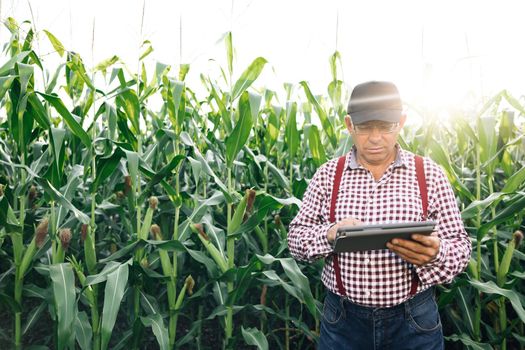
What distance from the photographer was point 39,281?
11.5 ft

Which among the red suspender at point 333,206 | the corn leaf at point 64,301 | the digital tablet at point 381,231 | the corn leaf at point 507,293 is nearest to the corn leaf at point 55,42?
the corn leaf at point 64,301

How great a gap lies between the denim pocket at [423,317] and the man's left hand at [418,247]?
0.32 meters

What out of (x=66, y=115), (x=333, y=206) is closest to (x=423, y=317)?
(x=333, y=206)

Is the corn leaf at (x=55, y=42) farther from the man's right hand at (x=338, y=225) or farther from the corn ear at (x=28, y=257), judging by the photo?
the man's right hand at (x=338, y=225)

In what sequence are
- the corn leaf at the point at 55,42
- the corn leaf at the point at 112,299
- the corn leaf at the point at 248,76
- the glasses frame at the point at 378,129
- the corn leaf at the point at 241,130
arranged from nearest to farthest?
the glasses frame at the point at 378,129 < the corn leaf at the point at 112,299 < the corn leaf at the point at 241,130 < the corn leaf at the point at 248,76 < the corn leaf at the point at 55,42

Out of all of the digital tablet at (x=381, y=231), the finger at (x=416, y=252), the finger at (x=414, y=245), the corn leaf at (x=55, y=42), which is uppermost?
the corn leaf at (x=55, y=42)

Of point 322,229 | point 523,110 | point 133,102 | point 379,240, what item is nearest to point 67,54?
point 133,102

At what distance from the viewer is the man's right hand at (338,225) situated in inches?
65.1

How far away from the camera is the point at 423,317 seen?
1.86 meters

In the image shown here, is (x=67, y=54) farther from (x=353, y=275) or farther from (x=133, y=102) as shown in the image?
(x=353, y=275)

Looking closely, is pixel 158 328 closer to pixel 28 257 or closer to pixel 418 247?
pixel 28 257

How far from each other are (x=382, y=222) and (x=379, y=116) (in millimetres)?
409

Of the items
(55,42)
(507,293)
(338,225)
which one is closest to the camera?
(338,225)

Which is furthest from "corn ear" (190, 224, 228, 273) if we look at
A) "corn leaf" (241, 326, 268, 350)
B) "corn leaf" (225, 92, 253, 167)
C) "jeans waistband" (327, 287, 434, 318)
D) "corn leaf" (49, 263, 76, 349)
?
"jeans waistband" (327, 287, 434, 318)
